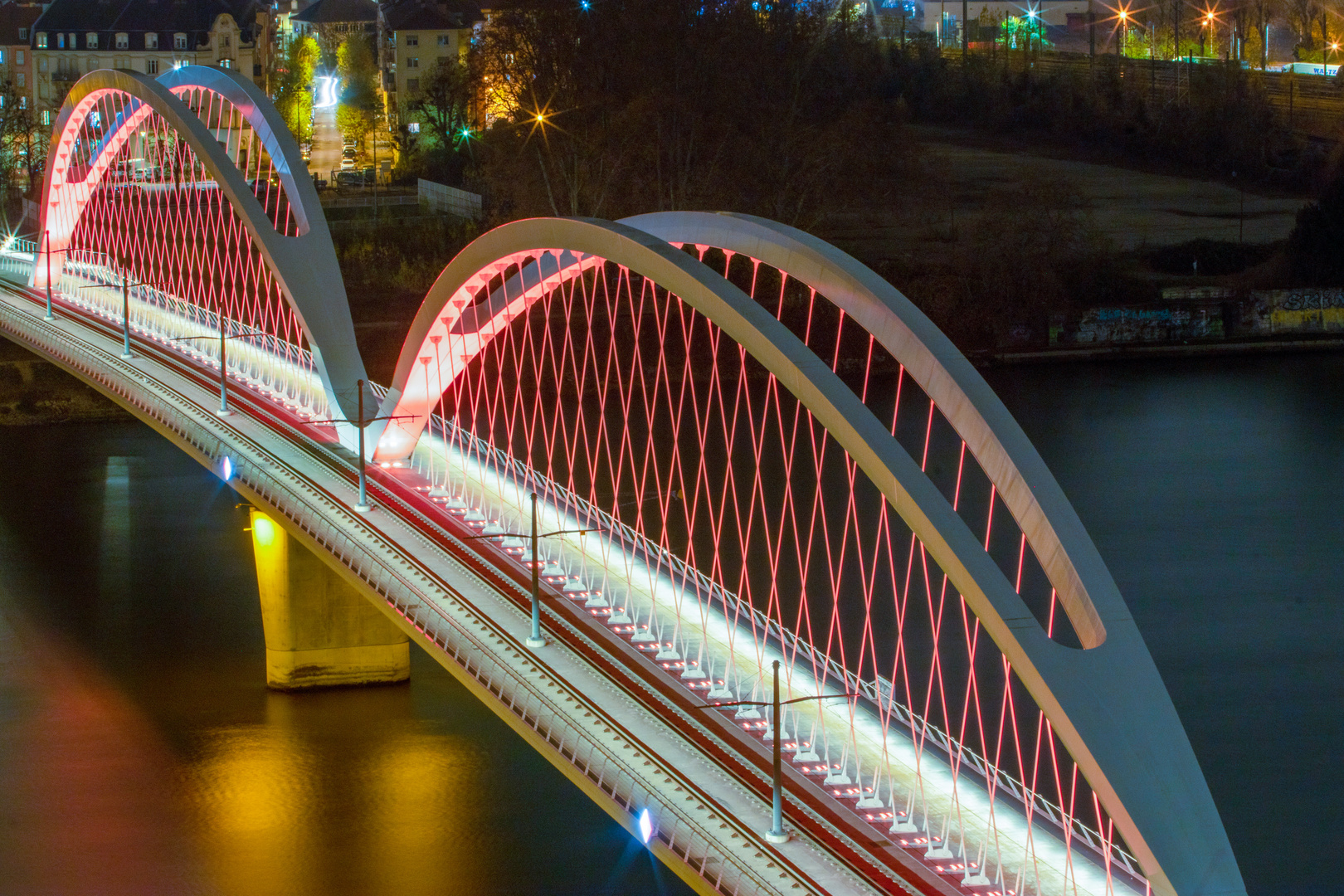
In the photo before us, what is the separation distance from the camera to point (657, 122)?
131 ft

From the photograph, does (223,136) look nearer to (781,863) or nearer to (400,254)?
(400,254)

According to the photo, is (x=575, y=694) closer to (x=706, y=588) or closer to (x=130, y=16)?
(x=706, y=588)

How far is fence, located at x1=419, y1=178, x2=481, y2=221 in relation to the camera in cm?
4834

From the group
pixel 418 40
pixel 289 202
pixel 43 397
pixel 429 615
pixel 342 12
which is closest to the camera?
pixel 429 615

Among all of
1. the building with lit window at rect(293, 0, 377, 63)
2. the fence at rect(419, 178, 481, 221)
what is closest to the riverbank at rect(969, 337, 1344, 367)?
the fence at rect(419, 178, 481, 221)

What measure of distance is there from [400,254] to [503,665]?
110 ft

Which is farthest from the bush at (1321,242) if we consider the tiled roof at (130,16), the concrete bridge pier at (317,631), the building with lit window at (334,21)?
the building with lit window at (334,21)

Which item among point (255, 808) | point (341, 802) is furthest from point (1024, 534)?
point (255, 808)

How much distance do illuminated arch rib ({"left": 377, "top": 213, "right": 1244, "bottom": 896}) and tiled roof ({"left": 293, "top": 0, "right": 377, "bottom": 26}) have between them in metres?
69.0

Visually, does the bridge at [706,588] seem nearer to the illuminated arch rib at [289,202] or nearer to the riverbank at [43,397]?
the illuminated arch rib at [289,202]

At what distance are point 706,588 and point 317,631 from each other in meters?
7.36

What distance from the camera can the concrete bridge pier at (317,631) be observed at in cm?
A: 2116

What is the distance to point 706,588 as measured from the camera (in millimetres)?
15445

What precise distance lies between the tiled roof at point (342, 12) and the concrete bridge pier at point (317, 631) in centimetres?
6242
